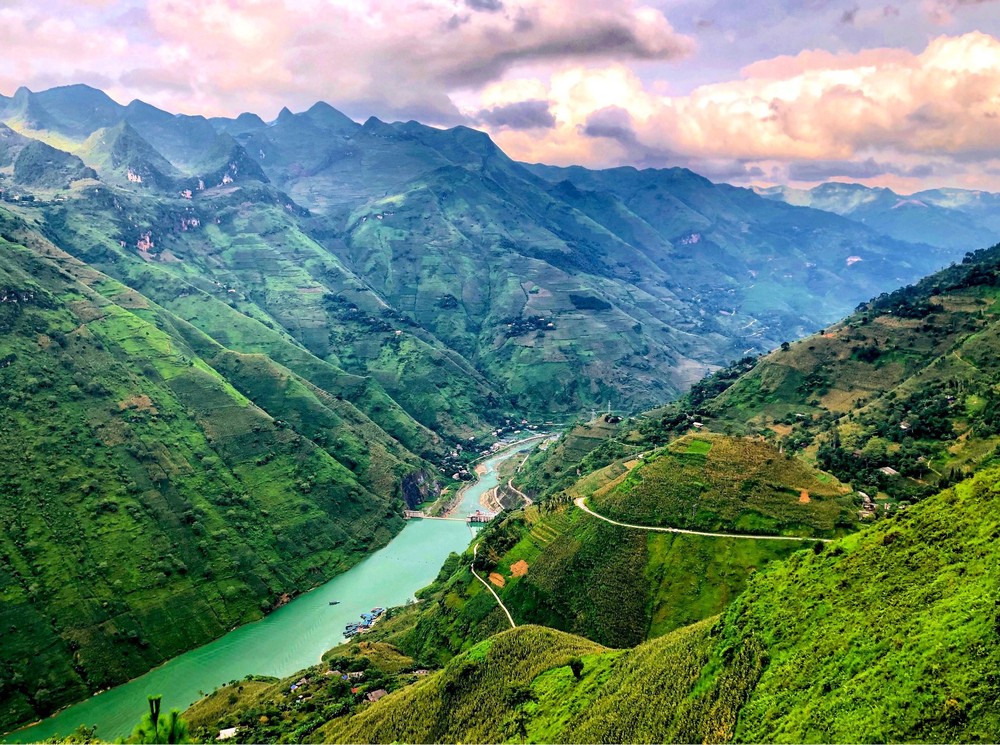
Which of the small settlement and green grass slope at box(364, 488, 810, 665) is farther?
the small settlement

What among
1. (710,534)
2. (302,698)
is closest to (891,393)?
(710,534)

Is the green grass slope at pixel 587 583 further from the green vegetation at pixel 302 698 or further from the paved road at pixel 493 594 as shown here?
the green vegetation at pixel 302 698

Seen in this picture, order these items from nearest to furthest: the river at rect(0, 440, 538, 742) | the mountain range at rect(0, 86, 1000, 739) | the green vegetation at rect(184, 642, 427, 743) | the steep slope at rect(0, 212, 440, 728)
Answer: the green vegetation at rect(184, 642, 427, 743) → the mountain range at rect(0, 86, 1000, 739) → the river at rect(0, 440, 538, 742) → the steep slope at rect(0, 212, 440, 728)

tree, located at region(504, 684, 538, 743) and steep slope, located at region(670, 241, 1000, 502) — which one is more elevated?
steep slope, located at region(670, 241, 1000, 502)

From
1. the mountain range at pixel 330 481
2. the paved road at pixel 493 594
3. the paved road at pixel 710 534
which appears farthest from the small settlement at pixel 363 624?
the paved road at pixel 710 534

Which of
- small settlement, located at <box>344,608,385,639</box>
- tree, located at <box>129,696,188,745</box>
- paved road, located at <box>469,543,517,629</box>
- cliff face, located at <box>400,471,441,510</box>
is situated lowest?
small settlement, located at <box>344,608,385,639</box>

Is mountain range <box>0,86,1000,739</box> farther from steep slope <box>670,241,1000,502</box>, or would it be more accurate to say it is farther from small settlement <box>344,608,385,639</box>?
small settlement <box>344,608,385,639</box>

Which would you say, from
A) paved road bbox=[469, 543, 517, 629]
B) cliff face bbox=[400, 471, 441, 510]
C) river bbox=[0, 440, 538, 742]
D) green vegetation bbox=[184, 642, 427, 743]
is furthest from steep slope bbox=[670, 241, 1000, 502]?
cliff face bbox=[400, 471, 441, 510]
